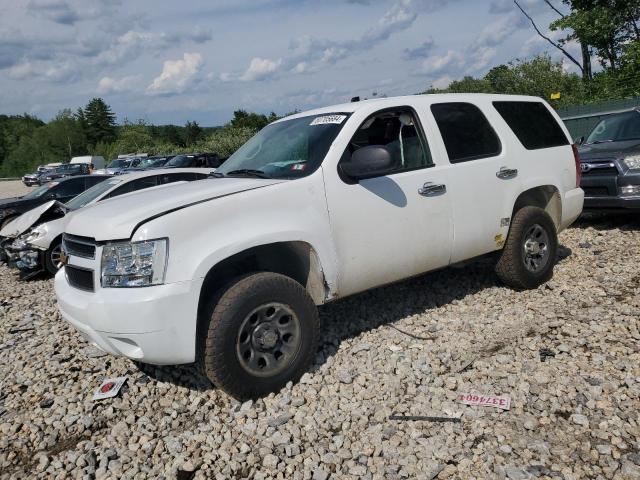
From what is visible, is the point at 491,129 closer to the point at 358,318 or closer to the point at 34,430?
the point at 358,318

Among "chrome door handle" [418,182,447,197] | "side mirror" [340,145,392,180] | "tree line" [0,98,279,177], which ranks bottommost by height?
"chrome door handle" [418,182,447,197]

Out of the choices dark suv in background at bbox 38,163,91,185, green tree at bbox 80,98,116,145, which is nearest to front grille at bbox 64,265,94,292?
dark suv in background at bbox 38,163,91,185

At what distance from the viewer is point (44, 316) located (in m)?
6.24

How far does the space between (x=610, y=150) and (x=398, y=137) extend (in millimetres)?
5058

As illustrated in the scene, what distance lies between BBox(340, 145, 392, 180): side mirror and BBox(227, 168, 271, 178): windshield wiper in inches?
24.9

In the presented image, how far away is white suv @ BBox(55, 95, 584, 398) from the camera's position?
10.6 feet

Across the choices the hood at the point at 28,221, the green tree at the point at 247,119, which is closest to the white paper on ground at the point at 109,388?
the hood at the point at 28,221

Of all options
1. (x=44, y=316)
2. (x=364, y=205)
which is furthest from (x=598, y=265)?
(x=44, y=316)

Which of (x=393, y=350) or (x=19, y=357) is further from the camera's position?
(x=19, y=357)

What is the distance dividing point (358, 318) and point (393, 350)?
789 millimetres

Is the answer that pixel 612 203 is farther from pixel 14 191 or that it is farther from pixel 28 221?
pixel 14 191

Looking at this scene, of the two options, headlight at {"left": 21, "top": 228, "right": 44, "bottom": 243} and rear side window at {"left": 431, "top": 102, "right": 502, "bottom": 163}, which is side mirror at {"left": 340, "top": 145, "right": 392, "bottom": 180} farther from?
headlight at {"left": 21, "top": 228, "right": 44, "bottom": 243}

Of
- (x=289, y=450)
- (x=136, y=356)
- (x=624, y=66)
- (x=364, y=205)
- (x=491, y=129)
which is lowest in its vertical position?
(x=289, y=450)

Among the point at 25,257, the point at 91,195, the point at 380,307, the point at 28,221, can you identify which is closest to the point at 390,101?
the point at 380,307
